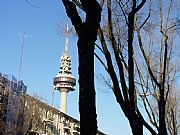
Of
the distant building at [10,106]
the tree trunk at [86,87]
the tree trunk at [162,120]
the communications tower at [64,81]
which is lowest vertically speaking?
the tree trunk at [86,87]

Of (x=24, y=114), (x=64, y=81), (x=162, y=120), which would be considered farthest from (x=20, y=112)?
(x=64, y=81)

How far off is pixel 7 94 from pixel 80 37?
82.9 feet

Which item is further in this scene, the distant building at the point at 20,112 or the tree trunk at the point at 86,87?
the distant building at the point at 20,112

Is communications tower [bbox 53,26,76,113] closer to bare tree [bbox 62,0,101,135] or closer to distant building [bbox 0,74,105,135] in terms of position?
distant building [bbox 0,74,105,135]

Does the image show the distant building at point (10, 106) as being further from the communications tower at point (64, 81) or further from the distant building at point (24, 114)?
the communications tower at point (64, 81)

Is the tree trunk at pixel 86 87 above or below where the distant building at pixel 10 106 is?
below

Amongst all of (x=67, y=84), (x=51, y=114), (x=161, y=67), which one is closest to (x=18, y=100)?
(x=51, y=114)

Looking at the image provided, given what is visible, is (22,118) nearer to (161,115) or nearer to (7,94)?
(7,94)

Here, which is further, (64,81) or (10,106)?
(64,81)

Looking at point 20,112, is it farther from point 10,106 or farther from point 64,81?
point 64,81

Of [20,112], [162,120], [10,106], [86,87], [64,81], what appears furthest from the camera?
[64,81]

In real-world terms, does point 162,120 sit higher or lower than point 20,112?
lower


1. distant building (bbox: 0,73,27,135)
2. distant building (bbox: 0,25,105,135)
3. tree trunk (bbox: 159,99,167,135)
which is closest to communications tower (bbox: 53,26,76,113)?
distant building (bbox: 0,25,105,135)

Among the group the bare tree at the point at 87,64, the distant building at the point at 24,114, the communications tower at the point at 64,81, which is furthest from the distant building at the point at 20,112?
the communications tower at the point at 64,81
